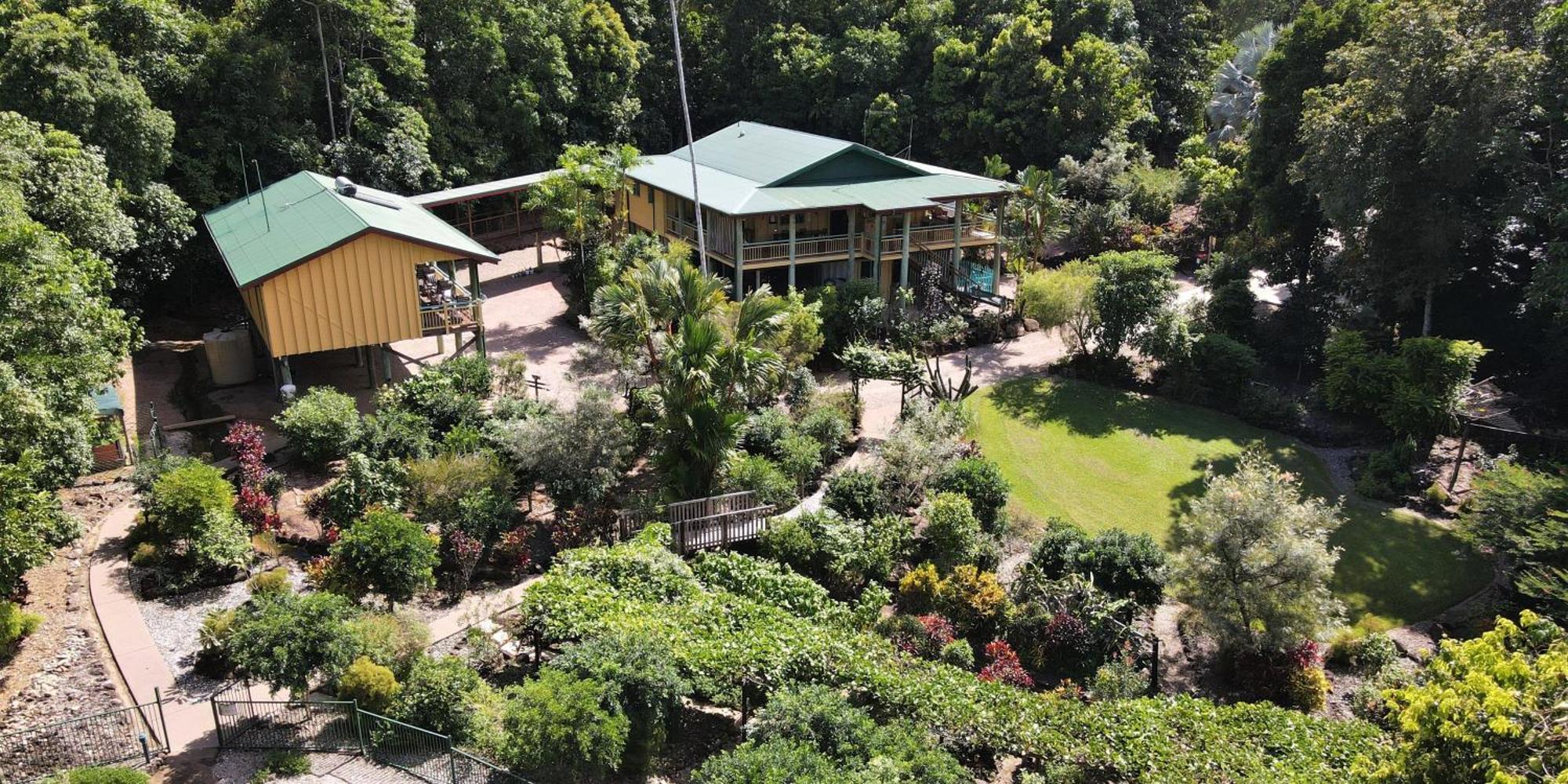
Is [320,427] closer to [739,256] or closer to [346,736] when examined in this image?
[346,736]

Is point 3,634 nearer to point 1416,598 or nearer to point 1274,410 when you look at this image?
point 1416,598

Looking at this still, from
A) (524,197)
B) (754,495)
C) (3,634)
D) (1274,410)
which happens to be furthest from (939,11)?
(3,634)

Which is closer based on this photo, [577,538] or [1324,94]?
[577,538]

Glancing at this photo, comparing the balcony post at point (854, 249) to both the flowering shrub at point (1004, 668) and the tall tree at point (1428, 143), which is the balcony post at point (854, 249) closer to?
the tall tree at point (1428, 143)

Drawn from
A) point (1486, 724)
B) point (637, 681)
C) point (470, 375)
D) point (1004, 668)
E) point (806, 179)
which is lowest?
point (1004, 668)

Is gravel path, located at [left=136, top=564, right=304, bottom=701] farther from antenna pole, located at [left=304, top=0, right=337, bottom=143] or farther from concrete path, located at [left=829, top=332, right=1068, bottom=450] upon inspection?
antenna pole, located at [left=304, top=0, right=337, bottom=143]

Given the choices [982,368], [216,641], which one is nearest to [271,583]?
[216,641]
